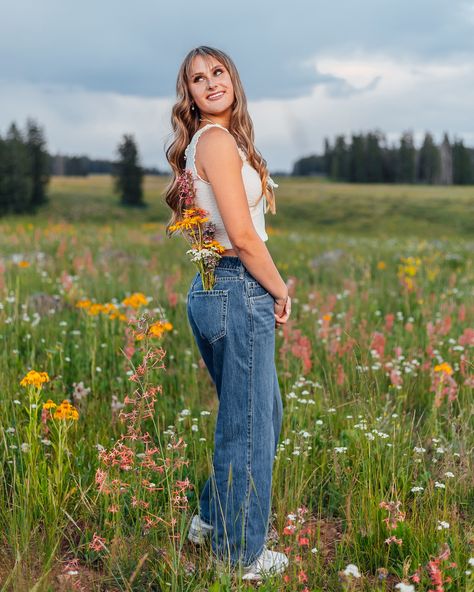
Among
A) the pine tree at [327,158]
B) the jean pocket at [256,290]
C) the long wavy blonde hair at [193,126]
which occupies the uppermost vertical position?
the pine tree at [327,158]

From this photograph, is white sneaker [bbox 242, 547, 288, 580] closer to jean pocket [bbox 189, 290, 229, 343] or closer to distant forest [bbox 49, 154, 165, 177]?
jean pocket [bbox 189, 290, 229, 343]

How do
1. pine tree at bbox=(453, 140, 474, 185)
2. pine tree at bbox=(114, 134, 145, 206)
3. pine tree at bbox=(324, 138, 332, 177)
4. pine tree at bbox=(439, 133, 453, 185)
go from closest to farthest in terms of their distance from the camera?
pine tree at bbox=(114, 134, 145, 206) < pine tree at bbox=(453, 140, 474, 185) < pine tree at bbox=(439, 133, 453, 185) < pine tree at bbox=(324, 138, 332, 177)

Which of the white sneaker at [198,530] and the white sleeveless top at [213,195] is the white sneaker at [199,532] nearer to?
the white sneaker at [198,530]

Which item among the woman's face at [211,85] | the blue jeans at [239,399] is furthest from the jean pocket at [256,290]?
the woman's face at [211,85]

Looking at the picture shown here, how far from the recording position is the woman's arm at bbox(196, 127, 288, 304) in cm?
277

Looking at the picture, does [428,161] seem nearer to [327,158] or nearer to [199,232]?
[327,158]

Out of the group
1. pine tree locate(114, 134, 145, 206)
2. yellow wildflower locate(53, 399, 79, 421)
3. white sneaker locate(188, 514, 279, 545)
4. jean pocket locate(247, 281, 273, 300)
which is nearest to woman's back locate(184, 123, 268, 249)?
jean pocket locate(247, 281, 273, 300)

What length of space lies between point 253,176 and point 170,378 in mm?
2473

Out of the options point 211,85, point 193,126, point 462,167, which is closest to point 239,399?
point 193,126

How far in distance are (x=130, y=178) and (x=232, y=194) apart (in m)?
61.5

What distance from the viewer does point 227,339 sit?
2.88 meters

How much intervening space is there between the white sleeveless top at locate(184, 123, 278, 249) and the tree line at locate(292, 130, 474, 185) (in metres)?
87.6

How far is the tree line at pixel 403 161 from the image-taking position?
88000 millimetres

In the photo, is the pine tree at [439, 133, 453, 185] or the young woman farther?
the pine tree at [439, 133, 453, 185]
